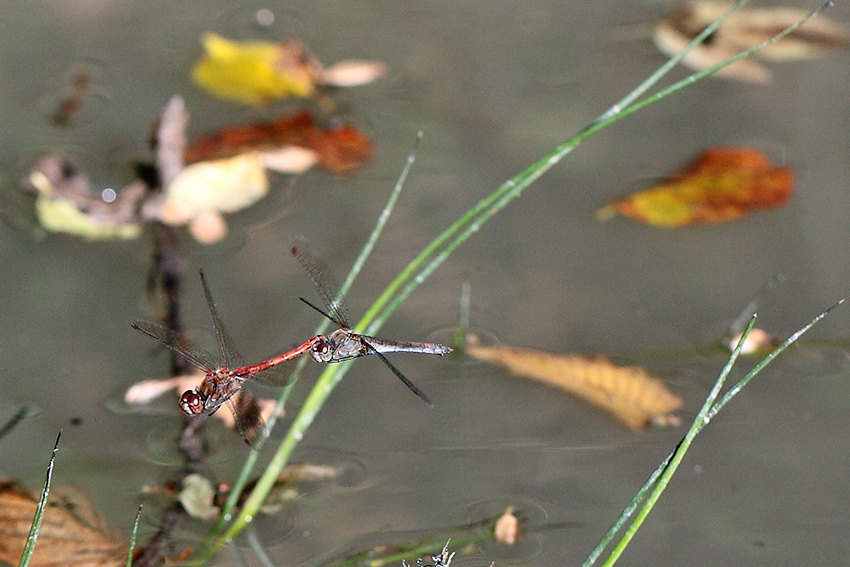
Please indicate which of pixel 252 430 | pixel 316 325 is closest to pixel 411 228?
pixel 316 325

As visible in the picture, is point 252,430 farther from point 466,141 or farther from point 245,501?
point 466,141

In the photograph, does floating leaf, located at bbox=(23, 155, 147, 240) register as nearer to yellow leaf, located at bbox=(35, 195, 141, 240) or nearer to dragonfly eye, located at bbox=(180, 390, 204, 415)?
yellow leaf, located at bbox=(35, 195, 141, 240)

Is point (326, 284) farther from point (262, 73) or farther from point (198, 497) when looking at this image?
point (262, 73)

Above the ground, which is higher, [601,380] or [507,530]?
[601,380]

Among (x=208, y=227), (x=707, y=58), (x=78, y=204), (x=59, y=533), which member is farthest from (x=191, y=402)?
(x=707, y=58)

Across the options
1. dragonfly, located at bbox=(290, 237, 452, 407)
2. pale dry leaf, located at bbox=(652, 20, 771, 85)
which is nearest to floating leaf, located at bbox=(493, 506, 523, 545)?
dragonfly, located at bbox=(290, 237, 452, 407)

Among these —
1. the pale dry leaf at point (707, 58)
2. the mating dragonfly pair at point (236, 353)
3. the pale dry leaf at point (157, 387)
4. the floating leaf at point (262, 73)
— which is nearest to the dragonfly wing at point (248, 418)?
the mating dragonfly pair at point (236, 353)
